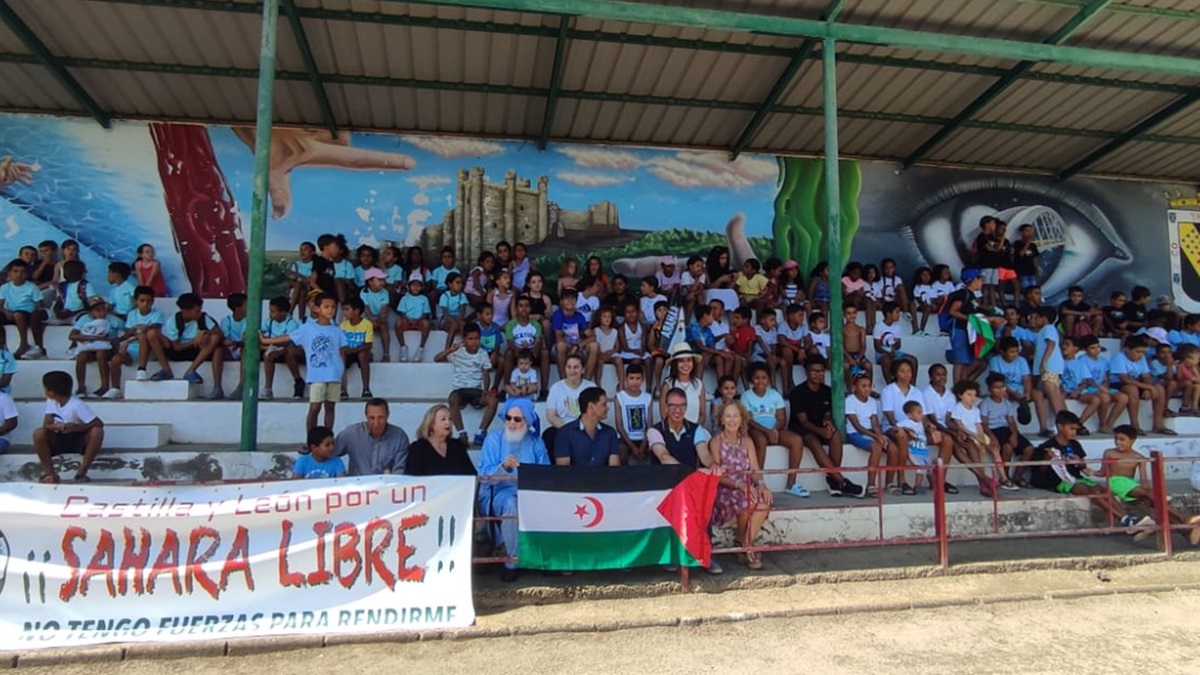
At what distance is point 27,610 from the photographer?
14.7 feet

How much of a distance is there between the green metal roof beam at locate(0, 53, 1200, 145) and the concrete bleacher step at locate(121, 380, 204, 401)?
4466 mm

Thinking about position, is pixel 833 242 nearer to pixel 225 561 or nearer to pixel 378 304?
pixel 378 304

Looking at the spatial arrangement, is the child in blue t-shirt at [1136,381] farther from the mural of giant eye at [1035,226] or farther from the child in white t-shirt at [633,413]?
the child in white t-shirt at [633,413]

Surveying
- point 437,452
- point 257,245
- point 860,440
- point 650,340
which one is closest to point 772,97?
point 650,340

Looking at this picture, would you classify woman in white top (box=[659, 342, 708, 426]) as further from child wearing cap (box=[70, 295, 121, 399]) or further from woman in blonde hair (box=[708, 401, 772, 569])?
child wearing cap (box=[70, 295, 121, 399])

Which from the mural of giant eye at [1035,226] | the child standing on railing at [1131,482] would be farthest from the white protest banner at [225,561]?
the mural of giant eye at [1035,226]

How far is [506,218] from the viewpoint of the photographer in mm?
11742

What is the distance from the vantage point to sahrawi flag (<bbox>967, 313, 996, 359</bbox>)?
30.5 feet

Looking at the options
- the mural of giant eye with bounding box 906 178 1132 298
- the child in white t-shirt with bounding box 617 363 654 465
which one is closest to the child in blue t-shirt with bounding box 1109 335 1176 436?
the mural of giant eye with bounding box 906 178 1132 298

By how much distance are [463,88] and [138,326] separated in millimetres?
5145

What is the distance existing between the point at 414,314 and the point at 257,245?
2740mm

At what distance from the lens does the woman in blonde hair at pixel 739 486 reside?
19.3 feet

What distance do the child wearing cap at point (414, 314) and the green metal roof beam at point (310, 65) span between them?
2923 mm

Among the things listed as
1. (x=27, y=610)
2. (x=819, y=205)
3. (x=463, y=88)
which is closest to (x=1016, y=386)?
(x=819, y=205)
